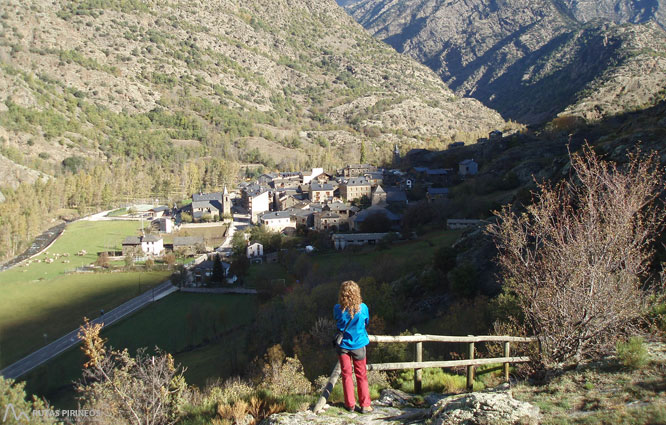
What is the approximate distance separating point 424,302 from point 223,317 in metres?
15.0

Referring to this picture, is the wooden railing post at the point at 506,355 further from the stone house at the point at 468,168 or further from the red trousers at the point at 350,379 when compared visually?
the stone house at the point at 468,168

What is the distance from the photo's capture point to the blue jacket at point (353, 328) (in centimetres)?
573

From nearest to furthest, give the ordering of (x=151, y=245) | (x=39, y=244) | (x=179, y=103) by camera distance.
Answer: (x=151, y=245)
(x=39, y=244)
(x=179, y=103)

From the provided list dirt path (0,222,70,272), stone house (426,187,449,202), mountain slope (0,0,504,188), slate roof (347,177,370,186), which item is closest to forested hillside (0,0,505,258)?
mountain slope (0,0,504,188)

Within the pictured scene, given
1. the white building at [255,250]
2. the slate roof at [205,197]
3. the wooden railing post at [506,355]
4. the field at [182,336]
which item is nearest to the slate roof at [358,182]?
the slate roof at [205,197]

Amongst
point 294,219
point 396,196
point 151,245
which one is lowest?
point 151,245

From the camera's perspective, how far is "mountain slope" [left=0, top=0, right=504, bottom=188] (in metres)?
106

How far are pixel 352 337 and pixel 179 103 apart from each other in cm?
14017

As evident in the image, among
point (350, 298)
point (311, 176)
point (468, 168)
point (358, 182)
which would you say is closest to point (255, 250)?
Answer: point (358, 182)

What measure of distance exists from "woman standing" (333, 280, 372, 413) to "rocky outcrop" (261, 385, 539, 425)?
25cm

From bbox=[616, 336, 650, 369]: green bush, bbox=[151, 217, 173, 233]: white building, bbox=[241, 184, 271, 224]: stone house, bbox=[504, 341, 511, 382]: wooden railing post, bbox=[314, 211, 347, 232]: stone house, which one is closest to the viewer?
bbox=[616, 336, 650, 369]: green bush

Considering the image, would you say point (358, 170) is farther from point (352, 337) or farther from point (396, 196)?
point (352, 337)

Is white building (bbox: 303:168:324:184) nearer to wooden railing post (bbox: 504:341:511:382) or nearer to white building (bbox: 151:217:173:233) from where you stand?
white building (bbox: 151:217:173:233)

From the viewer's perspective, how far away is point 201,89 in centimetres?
14500
